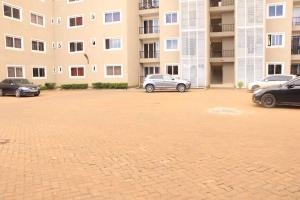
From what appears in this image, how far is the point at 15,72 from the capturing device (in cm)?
3228

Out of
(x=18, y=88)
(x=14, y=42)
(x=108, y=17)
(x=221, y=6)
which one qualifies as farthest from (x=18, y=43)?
(x=221, y=6)

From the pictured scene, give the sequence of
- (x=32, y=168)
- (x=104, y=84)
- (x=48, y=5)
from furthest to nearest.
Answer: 1. (x=48, y=5)
2. (x=104, y=84)
3. (x=32, y=168)

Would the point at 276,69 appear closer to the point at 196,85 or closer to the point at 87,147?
the point at 196,85

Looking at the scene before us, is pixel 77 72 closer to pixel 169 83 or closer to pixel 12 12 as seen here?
pixel 12 12

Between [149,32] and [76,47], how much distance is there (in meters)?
9.02

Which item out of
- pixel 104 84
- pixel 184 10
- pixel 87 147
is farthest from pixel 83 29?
pixel 87 147

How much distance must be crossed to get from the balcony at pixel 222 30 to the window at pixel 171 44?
13.1ft

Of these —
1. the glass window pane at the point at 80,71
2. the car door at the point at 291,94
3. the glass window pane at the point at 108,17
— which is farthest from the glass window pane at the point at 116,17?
the car door at the point at 291,94

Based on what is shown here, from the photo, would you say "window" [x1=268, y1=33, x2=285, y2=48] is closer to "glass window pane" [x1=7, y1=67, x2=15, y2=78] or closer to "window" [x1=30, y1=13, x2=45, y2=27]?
"window" [x1=30, y1=13, x2=45, y2=27]

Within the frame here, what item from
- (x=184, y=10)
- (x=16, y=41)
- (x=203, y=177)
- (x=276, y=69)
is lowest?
(x=203, y=177)

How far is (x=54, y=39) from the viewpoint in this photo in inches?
1512

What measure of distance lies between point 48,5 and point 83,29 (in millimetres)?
5391

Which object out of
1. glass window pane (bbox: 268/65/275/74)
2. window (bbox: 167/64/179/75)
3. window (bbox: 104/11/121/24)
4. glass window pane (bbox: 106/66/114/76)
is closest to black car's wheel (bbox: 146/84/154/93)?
window (bbox: 167/64/179/75)

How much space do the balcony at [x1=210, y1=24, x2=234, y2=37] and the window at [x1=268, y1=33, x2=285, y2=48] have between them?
12.7 ft
